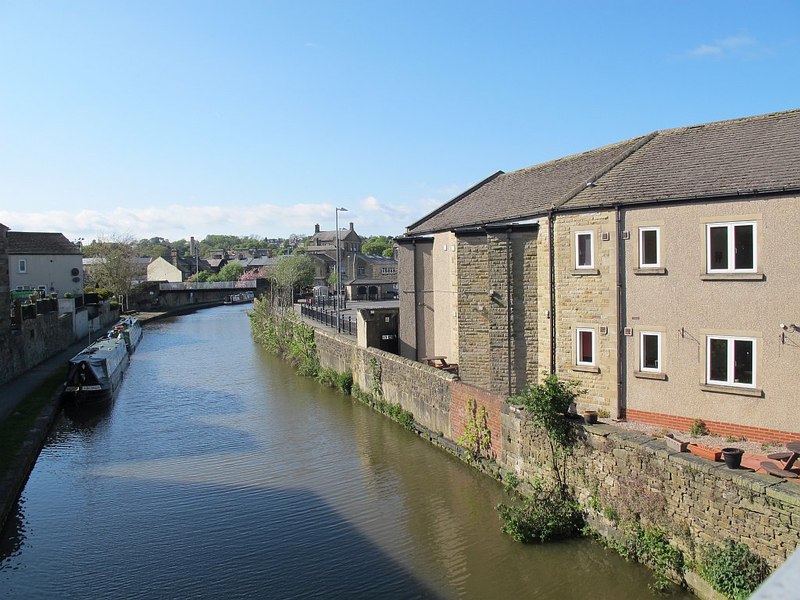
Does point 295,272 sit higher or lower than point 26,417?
higher

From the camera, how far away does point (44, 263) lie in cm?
5672

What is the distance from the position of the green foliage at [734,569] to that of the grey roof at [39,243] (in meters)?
58.9

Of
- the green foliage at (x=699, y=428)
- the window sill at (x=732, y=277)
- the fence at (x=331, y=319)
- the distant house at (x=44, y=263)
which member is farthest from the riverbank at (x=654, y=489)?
the distant house at (x=44, y=263)

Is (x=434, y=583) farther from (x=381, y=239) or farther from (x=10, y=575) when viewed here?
(x=381, y=239)

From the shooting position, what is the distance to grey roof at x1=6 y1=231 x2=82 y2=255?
56.4m

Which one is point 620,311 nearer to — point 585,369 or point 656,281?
point 656,281

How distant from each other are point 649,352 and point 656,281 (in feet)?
5.23

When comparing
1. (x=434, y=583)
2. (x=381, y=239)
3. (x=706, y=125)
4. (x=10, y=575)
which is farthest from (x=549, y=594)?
(x=381, y=239)

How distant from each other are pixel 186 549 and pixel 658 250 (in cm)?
1137

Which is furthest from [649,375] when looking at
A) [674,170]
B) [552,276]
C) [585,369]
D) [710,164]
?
[710,164]

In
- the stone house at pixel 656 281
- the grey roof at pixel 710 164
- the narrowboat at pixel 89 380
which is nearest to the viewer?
the stone house at pixel 656 281

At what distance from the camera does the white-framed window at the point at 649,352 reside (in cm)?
1491

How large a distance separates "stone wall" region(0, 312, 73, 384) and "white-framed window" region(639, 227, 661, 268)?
23776 mm

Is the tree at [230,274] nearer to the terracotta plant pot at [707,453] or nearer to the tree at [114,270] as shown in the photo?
the tree at [114,270]
